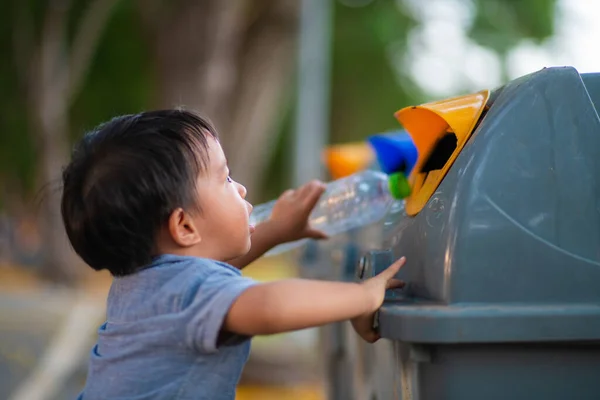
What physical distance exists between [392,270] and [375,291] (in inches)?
4.9

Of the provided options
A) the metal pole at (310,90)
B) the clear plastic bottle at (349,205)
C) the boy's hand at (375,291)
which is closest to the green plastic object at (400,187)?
the boy's hand at (375,291)

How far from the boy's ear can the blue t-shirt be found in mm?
44

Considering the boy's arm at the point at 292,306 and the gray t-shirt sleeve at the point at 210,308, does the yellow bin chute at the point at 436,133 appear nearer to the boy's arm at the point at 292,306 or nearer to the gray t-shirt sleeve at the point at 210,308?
the boy's arm at the point at 292,306

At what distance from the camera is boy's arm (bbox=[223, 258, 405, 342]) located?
1.67 m

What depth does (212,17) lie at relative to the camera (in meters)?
9.71

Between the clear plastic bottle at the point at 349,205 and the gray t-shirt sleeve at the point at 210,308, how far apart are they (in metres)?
1.47

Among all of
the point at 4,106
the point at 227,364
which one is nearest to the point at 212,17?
the point at 227,364

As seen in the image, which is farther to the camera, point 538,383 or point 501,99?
point 501,99

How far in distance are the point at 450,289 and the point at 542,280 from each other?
0.63ft

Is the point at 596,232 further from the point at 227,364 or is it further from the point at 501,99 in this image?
the point at 227,364

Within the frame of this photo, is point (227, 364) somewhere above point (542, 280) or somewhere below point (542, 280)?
below

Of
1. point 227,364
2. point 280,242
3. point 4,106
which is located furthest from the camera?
point 4,106

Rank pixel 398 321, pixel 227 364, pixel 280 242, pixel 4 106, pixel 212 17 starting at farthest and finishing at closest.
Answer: pixel 4 106, pixel 212 17, pixel 280 242, pixel 227 364, pixel 398 321

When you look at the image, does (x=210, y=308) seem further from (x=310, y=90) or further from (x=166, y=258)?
(x=310, y=90)
